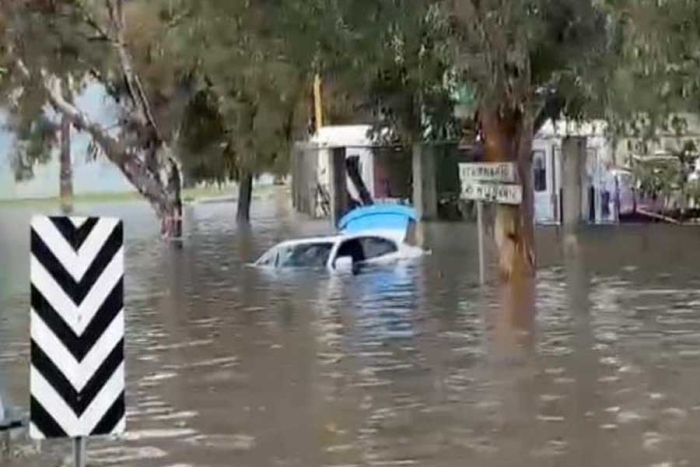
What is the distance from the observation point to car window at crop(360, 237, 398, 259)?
97.3ft

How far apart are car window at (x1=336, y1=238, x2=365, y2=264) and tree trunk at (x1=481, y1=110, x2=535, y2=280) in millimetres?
4624

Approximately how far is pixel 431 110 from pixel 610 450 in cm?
2684

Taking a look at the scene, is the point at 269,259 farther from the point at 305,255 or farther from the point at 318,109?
the point at 318,109

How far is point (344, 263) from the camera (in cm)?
2895

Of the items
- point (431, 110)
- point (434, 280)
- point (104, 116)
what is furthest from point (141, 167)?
point (434, 280)

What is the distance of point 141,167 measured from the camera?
41594mm

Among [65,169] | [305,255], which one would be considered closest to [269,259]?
[305,255]

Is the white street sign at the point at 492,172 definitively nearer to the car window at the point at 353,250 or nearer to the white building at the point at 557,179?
the car window at the point at 353,250

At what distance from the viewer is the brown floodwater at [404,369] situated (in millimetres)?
11492

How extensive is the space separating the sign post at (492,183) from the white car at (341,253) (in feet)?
14.4

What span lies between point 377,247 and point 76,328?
21.7 m

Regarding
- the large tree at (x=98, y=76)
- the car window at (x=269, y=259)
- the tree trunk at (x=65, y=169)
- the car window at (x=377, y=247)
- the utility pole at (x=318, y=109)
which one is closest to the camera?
the car window at (x=377, y=247)

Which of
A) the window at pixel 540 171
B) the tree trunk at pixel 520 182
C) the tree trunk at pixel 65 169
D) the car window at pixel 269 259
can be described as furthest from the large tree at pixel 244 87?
the window at pixel 540 171

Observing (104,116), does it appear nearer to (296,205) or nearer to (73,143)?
(73,143)
